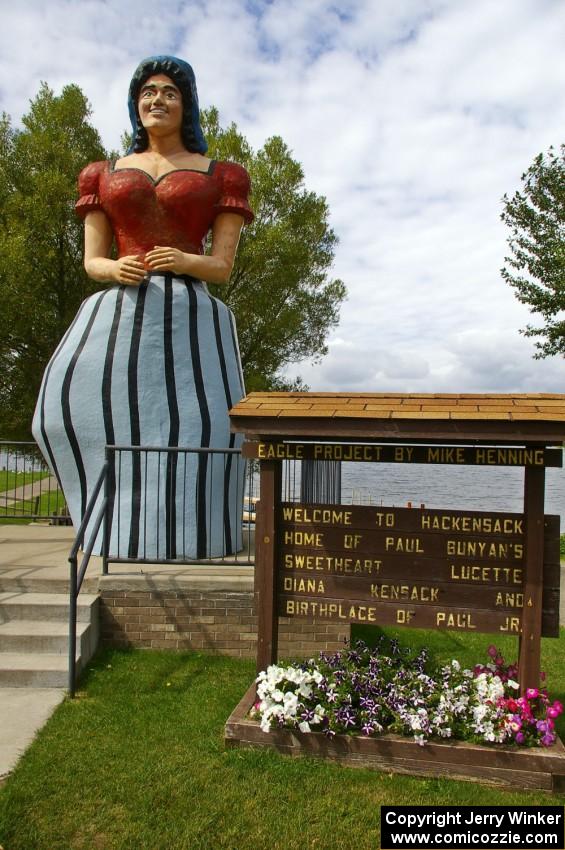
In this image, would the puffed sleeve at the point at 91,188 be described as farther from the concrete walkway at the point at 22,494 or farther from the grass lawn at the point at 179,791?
the grass lawn at the point at 179,791

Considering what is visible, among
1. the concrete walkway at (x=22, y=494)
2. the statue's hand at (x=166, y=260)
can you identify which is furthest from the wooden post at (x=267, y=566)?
the concrete walkway at (x=22, y=494)

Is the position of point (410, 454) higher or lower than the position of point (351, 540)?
higher

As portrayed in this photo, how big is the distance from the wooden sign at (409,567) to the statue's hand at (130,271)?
3.64 m

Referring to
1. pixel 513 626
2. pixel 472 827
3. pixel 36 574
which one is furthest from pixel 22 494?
pixel 472 827

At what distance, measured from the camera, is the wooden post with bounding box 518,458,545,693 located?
3.90 metres

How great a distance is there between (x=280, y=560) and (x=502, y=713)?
63.0 inches

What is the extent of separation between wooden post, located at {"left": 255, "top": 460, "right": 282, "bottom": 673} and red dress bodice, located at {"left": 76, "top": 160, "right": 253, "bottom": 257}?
387 cm

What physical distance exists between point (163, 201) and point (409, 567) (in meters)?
4.88

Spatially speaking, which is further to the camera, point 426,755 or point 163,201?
point 163,201

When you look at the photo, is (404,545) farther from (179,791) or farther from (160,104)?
(160,104)

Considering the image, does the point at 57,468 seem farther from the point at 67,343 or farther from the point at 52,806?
the point at 52,806

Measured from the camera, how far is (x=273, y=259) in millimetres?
12961

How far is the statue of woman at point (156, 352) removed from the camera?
22.4 feet

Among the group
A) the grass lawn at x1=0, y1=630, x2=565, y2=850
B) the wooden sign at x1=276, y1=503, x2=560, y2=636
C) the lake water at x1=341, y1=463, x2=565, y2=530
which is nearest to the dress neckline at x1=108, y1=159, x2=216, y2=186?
the wooden sign at x1=276, y1=503, x2=560, y2=636
